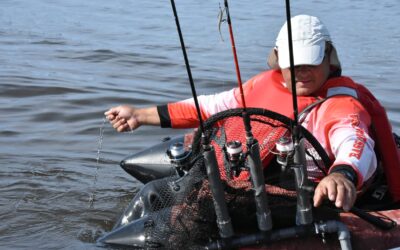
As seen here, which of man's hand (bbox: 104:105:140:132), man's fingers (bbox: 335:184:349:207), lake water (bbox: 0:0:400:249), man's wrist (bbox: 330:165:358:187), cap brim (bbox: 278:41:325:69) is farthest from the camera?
lake water (bbox: 0:0:400:249)

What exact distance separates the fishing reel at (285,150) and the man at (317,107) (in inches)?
7.6

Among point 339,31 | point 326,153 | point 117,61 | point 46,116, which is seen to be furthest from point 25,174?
point 339,31

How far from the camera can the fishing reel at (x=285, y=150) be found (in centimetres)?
337

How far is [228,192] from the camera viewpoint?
3590mm

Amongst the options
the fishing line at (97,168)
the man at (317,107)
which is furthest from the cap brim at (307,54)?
the fishing line at (97,168)

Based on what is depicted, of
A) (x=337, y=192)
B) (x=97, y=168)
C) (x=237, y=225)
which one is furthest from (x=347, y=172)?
(x=97, y=168)

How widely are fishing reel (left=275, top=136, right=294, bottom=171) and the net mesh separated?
9 centimetres

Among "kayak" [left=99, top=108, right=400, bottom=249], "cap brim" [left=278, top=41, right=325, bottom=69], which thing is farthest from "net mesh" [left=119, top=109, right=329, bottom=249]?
"cap brim" [left=278, top=41, right=325, bottom=69]

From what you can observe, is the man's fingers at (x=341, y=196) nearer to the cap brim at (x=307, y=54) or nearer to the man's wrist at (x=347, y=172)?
the man's wrist at (x=347, y=172)

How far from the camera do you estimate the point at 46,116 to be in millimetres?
8633

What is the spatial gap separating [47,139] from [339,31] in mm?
7781

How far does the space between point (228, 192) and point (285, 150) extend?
1.26 feet

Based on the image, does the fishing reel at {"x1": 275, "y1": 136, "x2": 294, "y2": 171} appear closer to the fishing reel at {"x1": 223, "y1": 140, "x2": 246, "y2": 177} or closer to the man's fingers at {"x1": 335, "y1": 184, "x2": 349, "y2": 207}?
the fishing reel at {"x1": 223, "y1": 140, "x2": 246, "y2": 177}

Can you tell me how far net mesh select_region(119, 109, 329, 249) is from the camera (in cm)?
A: 352
